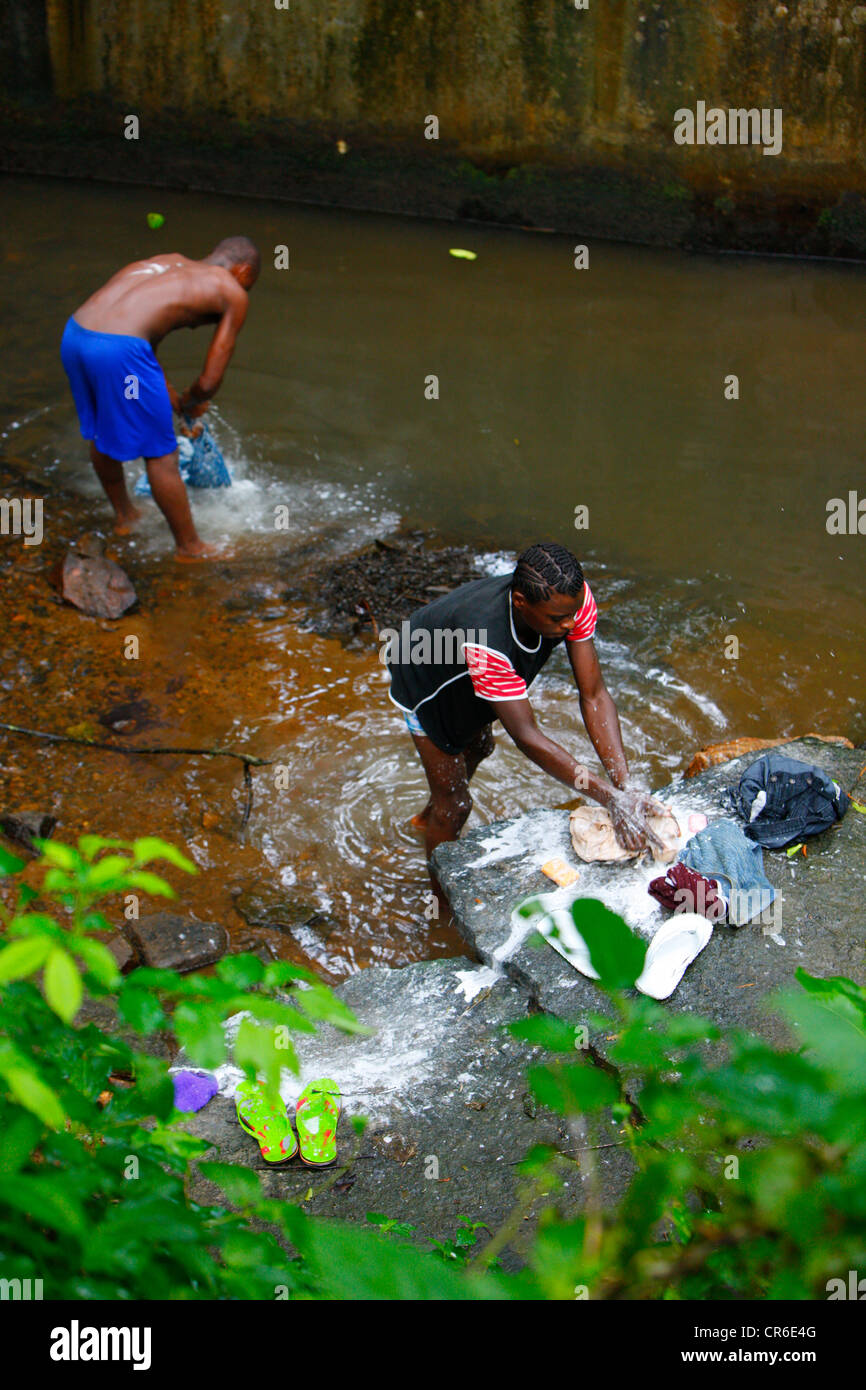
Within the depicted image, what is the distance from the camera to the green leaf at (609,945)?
35.2 inches

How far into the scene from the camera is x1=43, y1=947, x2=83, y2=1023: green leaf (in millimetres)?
950

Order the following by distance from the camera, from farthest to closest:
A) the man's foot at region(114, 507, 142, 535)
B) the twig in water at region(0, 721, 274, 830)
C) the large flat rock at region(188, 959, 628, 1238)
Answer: the man's foot at region(114, 507, 142, 535)
the twig in water at region(0, 721, 274, 830)
the large flat rock at region(188, 959, 628, 1238)

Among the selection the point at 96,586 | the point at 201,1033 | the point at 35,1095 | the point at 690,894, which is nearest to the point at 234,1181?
the point at 201,1033

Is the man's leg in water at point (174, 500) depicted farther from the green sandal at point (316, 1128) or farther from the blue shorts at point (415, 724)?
the green sandal at point (316, 1128)

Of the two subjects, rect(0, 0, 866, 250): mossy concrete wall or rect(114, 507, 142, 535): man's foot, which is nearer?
rect(114, 507, 142, 535): man's foot

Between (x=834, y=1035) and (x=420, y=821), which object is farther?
(x=420, y=821)

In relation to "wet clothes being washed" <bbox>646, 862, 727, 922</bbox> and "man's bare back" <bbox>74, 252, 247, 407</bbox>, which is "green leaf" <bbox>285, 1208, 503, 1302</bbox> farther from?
"man's bare back" <bbox>74, 252, 247, 407</bbox>

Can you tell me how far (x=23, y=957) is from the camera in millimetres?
956

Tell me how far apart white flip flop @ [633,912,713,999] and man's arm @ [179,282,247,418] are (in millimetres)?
3479

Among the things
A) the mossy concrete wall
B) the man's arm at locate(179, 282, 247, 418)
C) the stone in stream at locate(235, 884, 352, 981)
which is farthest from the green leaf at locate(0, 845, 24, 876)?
the mossy concrete wall

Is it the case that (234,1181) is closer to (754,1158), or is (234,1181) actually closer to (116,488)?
(754,1158)

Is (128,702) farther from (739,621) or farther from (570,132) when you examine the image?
(570,132)

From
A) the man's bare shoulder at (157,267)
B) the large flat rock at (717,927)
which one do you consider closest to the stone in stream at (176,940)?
the large flat rock at (717,927)

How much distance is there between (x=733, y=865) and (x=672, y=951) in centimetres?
36
